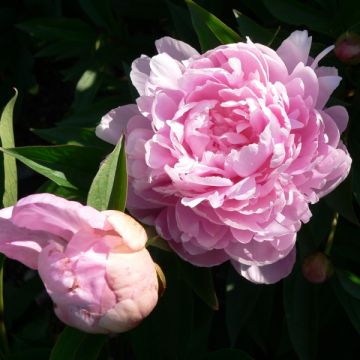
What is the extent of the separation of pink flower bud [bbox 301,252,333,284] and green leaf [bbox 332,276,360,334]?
0.15 meters

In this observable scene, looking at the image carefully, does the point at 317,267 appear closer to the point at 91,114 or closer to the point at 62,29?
the point at 91,114

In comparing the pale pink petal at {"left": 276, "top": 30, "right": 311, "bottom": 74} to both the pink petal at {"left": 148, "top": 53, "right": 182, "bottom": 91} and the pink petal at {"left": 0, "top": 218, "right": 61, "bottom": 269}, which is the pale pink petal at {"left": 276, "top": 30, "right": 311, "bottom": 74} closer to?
the pink petal at {"left": 148, "top": 53, "right": 182, "bottom": 91}

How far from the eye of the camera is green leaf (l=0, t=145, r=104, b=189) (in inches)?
31.3

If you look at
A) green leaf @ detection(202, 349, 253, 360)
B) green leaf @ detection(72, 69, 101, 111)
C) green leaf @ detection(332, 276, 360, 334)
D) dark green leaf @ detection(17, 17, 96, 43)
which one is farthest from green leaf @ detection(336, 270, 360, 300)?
dark green leaf @ detection(17, 17, 96, 43)

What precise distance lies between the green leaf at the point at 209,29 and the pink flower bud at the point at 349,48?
133mm

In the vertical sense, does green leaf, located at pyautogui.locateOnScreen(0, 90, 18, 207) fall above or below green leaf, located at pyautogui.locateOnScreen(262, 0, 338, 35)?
below

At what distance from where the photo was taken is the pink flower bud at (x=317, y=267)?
0.89m

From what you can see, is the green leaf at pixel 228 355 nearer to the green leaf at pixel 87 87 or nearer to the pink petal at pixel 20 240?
the pink petal at pixel 20 240

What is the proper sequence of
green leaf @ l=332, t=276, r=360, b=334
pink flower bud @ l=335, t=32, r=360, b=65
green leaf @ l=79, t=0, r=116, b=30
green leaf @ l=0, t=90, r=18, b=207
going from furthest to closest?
green leaf @ l=79, t=0, r=116, b=30 → green leaf @ l=332, t=276, r=360, b=334 → pink flower bud @ l=335, t=32, r=360, b=65 → green leaf @ l=0, t=90, r=18, b=207

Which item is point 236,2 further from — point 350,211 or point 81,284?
point 81,284

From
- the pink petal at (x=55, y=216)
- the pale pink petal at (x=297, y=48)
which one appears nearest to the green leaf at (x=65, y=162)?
the pink petal at (x=55, y=216)

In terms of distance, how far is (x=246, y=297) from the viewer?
1131 millimetres

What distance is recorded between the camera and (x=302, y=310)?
1060mm

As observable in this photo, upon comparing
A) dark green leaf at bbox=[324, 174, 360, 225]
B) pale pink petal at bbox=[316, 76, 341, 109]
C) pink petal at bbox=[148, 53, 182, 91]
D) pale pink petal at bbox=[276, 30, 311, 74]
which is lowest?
dark green leaf at bbox=[324, 174, 360, 225]
